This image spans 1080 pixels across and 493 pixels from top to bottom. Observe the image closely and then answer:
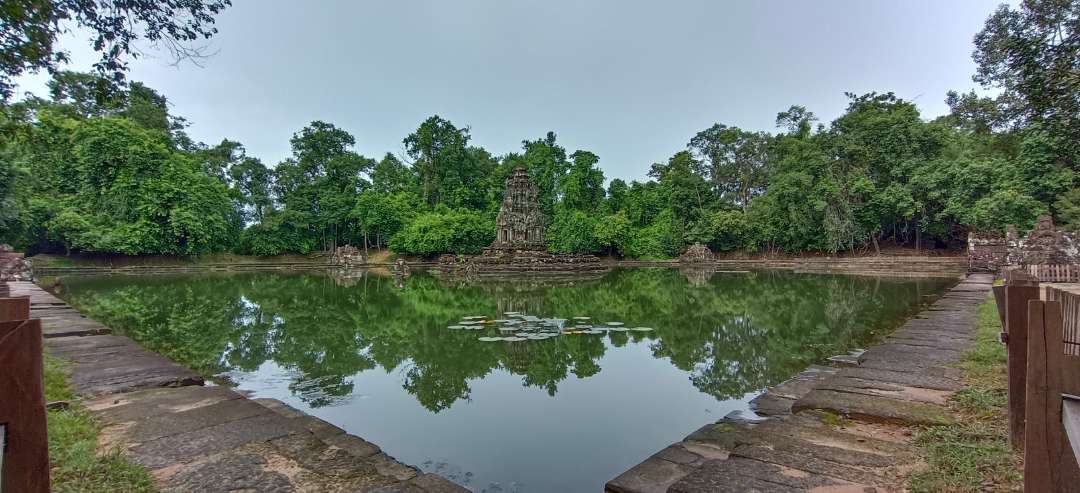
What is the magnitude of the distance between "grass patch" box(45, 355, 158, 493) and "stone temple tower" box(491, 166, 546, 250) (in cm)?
2555

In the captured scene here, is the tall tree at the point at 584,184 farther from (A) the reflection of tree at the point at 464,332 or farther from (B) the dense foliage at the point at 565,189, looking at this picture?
(A) the reflection of tree at the point at 464,332

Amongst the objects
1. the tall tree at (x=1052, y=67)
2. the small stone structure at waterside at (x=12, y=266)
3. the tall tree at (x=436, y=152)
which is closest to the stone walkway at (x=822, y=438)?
the tall tree at (x=1052, y=67)

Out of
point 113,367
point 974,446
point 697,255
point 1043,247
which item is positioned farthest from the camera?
point 697,255

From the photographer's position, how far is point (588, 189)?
4022 centimetres

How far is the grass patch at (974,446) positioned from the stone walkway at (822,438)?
0.10m

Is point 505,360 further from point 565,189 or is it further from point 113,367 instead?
point 565,189

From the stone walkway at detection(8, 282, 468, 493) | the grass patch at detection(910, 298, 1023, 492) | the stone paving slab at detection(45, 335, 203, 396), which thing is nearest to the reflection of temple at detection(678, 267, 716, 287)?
the grass patch at detection(910, 298, 1023, 492)

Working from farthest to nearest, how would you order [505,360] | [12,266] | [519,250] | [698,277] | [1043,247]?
1. [519,250]
2. [698,277]
3. [12,266]
4. [1043,247]
5. [505,360]

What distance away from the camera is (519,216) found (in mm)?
29359

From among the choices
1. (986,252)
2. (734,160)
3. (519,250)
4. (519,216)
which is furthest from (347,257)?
(986,252)

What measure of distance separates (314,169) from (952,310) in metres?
41.0

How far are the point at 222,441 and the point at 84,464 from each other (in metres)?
0.69

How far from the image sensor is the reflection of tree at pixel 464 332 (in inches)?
236

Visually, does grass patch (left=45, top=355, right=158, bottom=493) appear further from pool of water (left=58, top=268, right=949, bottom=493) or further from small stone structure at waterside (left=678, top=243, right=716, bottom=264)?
small stone structure at waterside (left=678, top=243, right=716, bottom=264)
